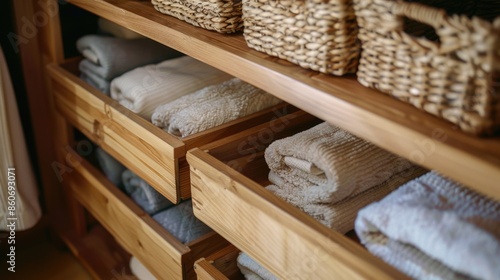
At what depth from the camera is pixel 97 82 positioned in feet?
4.25

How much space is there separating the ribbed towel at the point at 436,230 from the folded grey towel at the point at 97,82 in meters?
0.78

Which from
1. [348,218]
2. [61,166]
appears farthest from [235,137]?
[61,166]

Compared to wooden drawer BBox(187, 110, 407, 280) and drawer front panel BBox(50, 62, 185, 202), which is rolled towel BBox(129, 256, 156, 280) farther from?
wooden drawer BBox(187, 110, 407, 280)

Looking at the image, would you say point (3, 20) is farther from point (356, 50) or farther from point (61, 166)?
point (356, 50)

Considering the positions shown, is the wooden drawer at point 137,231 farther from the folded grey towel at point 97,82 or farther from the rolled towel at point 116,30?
the rolled towel at point 116,30

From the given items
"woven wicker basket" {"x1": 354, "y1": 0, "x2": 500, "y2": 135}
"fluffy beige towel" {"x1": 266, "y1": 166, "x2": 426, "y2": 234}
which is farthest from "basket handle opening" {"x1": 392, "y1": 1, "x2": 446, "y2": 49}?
"fluffy beige towel" {"x1": 266, "y1": 166, "x2": 426, "y2": 234}

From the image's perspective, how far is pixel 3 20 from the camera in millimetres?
1392

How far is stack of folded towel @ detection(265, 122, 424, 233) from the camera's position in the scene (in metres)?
0.82

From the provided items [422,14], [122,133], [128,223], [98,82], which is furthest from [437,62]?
[98,82]

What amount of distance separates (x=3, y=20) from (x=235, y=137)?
0.81 metres

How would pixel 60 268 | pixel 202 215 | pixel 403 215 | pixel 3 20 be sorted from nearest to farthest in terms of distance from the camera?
1. pixel 403 215
2. pixel 202 215
3. pixel 3 20
4. pixel 60 268

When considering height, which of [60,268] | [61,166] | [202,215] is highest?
[202,215]

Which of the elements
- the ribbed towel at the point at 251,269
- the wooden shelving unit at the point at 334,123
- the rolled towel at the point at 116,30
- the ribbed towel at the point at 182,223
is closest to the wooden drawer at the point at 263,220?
the wooden shelving unit at the point at 334,123

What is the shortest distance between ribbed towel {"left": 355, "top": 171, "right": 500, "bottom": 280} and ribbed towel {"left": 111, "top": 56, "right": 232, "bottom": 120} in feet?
1.88
